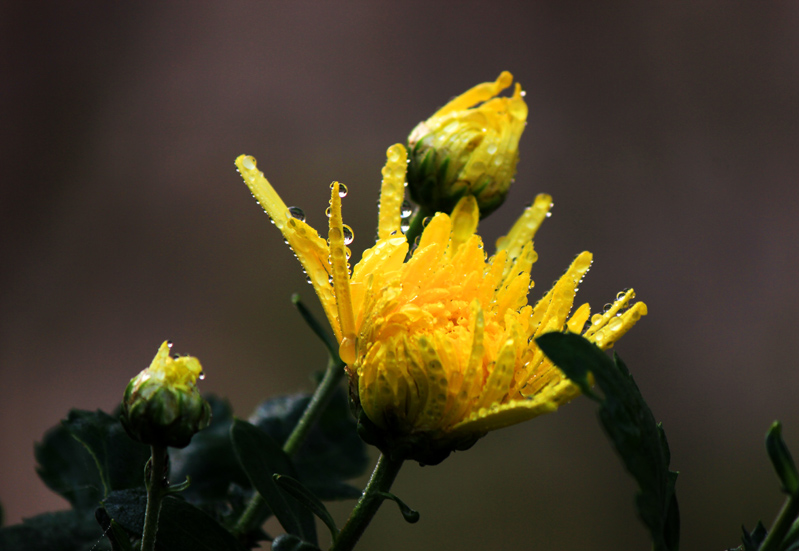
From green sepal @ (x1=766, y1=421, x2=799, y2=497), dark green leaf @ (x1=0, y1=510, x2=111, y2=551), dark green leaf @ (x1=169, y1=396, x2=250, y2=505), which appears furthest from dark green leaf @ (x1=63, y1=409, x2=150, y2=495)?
green sepal @ (x1=766, y1=421, x2=799, y2=497)

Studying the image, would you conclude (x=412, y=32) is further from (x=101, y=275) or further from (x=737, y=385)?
(x=737, y=385)

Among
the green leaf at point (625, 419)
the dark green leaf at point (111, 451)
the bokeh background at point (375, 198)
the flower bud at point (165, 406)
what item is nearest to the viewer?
the green leaf at point (625, 419)

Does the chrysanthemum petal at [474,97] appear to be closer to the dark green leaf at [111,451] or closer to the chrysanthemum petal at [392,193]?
the chrysanthemum petal at [392,193]

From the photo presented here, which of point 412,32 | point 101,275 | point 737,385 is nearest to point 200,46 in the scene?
point 412,32

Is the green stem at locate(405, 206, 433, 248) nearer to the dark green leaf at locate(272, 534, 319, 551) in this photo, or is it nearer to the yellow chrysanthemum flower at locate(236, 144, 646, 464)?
the yellow chrysanthemum flower at locate(236, 144, 646, 464)

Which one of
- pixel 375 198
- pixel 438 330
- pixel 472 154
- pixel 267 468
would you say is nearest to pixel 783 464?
pixel 438 330

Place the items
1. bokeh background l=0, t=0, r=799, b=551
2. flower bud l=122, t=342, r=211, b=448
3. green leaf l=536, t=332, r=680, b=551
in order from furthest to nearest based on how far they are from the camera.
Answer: bokeh background l=0, t=0, r=799, b=551, flower bud l=122, t=342, r=211, b=448, green leaf l=536, t=332, r=680, b=551

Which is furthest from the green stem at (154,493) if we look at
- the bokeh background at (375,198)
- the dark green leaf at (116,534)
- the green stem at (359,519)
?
the bokeh background at (375,198)
